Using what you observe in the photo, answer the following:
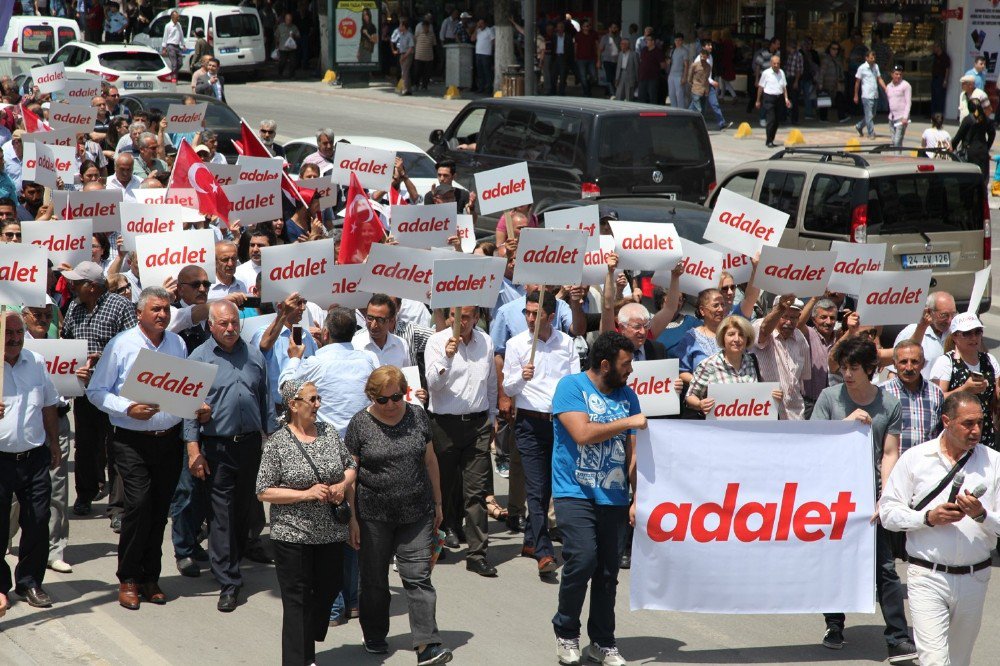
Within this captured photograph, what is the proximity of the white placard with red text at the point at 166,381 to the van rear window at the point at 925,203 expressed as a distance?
738 cm

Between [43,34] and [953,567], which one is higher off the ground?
[43,34]

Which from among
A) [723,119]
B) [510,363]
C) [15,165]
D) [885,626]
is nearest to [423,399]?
[510,363]

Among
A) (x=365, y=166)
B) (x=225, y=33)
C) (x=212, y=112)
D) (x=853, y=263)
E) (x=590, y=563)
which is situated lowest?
(x=590, y=563)

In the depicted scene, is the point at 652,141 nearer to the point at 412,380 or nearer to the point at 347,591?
the point at 412,380

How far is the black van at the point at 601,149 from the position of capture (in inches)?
587

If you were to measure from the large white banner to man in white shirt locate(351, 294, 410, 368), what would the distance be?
5.91 ft

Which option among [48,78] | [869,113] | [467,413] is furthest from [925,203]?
[869,113]

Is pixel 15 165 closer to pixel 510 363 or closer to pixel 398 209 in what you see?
pixel 398 209

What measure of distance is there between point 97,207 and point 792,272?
5864 millimetres

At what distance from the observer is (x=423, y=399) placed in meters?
8.11

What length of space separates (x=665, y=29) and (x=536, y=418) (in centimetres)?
2732

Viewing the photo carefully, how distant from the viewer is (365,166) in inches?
517

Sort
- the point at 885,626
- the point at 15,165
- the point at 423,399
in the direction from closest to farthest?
1. the point at 885,626
2. the point at 423,399
3. the point at 15,165

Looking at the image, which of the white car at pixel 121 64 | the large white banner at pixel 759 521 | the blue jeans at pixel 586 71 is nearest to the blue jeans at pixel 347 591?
the large white banner at pixel 759 521
